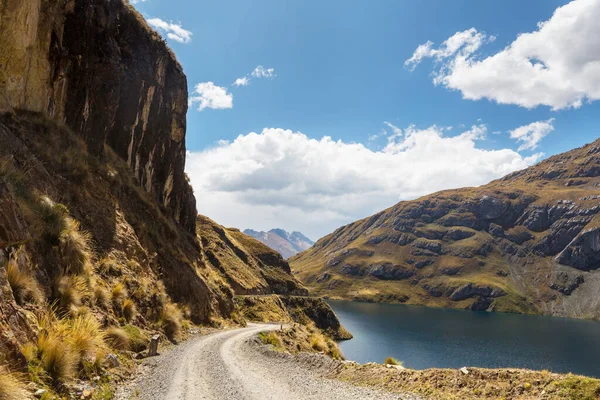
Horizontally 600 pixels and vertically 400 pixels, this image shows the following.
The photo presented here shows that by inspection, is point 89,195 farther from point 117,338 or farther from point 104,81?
point 117,338

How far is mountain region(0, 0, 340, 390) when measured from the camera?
11.7 m

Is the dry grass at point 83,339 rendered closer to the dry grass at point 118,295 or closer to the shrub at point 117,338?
the shrub at point 117,338

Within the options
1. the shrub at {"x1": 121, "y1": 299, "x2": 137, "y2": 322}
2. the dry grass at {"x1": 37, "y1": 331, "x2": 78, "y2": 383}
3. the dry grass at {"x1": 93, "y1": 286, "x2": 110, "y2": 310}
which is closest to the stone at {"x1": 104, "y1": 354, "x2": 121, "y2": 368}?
the dry grass at {"x1": 37, "y1": 331, "x2": 78, "y2": 383}

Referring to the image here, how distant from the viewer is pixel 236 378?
15680mm

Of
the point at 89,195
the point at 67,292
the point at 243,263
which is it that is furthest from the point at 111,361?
the point at 243,263

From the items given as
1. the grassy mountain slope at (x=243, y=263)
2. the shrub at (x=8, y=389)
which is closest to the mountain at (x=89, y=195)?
the shrub at (x=8, y=389)

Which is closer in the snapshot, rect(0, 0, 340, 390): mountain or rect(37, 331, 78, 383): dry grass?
rect(37, 331, 78, 383): dry grass

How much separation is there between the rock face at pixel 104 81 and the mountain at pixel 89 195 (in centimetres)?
13

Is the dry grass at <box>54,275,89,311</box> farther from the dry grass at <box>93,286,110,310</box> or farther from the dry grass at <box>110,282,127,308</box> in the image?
the dry grass at <box>110,282,127,308</box>

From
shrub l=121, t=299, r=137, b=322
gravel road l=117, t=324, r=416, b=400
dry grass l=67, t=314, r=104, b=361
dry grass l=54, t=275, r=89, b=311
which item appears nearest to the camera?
→ dry grass l=67, t=314, r=104, b=361

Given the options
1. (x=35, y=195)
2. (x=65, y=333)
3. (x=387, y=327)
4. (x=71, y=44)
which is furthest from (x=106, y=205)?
(x=387, y=327)

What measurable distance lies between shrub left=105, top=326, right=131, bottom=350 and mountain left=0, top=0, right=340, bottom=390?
0.19 feet

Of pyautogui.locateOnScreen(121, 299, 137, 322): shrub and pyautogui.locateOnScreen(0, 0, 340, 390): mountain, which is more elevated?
pyautogui.locateOnScreen(0, 0, 340, 390): mountain

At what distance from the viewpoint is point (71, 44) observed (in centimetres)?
3247
